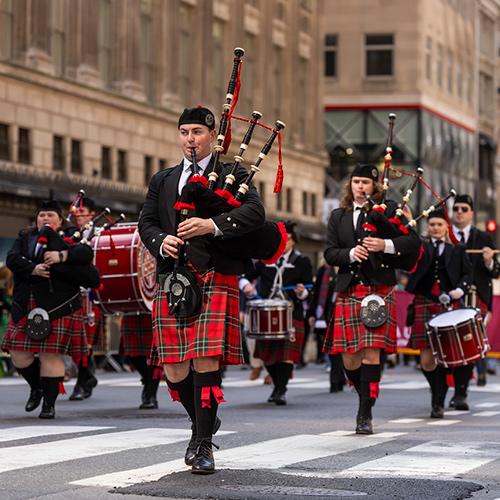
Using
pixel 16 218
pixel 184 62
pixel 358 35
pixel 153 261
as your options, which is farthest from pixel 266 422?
pixel 358 35

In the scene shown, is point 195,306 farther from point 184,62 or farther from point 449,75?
point 449,75

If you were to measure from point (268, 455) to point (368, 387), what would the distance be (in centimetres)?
260

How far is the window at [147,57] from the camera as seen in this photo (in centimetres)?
4388

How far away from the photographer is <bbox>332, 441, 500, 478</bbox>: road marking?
9630 mm

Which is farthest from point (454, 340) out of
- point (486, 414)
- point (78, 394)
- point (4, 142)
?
point (4, 142)

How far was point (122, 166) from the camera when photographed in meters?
41.8

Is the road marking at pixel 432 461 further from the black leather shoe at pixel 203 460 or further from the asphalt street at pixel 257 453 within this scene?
the black leather shoe at pixel 203 460

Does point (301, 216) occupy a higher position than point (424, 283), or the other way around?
point (301, 216)

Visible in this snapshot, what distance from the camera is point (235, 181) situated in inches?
386

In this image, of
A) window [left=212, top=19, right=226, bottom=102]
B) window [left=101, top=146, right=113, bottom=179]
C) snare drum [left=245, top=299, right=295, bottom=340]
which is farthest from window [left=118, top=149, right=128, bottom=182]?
snare drum [left=245, top=299, right=295, bottom=340]

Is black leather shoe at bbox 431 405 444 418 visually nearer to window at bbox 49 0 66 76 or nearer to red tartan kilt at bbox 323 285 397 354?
red tartan kilt at bbox 323 285 397 354

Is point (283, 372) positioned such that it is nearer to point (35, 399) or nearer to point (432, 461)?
point (35, 399)

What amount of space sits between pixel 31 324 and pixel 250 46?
38683 mm

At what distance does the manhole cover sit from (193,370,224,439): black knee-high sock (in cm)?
74
